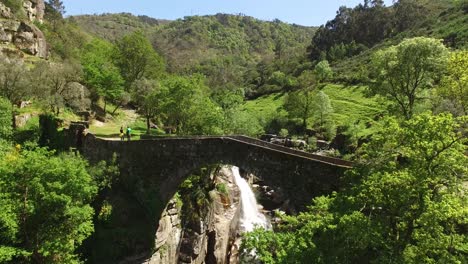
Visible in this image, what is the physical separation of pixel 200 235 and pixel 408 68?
2215 centimetres

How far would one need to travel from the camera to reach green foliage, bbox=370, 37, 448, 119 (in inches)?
1101

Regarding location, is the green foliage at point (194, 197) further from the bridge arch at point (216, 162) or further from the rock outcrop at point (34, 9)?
the rock outcrop at point (34, 9)

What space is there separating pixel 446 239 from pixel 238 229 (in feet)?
86.4

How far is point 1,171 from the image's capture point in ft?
69.3

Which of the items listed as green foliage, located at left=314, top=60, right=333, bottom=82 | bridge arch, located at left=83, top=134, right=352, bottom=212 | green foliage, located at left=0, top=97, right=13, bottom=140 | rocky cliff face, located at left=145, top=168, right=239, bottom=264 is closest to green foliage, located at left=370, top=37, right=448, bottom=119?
bridge arch, located at left=83, top=134, right=352, bottom=212

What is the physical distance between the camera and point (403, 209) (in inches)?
477

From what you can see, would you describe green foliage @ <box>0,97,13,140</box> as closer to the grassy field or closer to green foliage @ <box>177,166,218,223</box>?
green foliage @ <box>177,166,218,223</box>

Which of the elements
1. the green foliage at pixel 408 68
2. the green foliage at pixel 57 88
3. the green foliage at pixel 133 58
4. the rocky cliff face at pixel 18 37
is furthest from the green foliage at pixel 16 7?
the green foliage at pixel 408 68

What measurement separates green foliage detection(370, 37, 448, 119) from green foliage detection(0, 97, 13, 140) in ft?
102

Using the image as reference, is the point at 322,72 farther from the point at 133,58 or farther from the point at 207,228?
the point at 207,228

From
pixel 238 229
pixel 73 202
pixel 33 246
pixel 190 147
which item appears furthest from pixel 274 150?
pixel 238 229

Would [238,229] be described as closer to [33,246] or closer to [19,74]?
[33,246]

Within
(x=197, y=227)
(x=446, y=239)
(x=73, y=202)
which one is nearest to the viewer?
(x=446, y=239)

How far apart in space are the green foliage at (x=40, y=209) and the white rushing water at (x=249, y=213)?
18272mm
